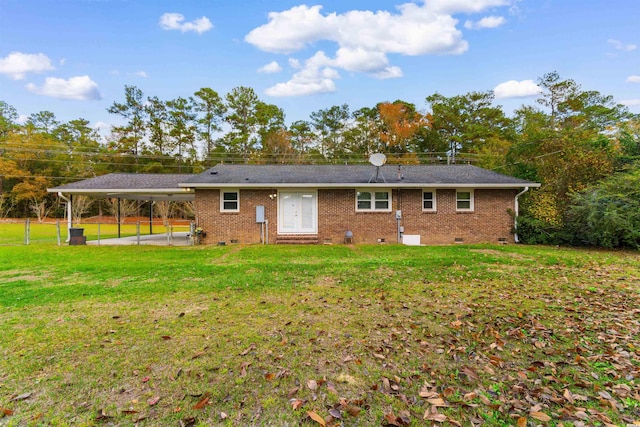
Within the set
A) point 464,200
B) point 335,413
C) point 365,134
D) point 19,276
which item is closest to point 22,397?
point 335,413

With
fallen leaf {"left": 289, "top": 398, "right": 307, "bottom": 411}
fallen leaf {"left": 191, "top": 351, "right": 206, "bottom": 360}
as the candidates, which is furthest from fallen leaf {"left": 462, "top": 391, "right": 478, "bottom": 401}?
fallen leaf {"left": 191, "top": 351, "right": 206, "bottom": 360}

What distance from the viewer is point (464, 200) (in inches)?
515

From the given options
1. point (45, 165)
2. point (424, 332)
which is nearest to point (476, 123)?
point (424, 332)

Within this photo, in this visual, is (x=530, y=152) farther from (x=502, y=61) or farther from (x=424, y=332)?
(x=424, y=332)

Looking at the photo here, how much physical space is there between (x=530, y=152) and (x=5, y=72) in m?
32.9

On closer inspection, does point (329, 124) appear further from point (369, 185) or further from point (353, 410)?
point (353, 410)

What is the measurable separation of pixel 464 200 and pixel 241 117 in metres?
30.0

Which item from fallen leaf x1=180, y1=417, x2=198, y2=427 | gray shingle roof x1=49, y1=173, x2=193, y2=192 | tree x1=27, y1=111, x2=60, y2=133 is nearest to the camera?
fallen leaf x1=180, y1=417, x2=198, y2=427

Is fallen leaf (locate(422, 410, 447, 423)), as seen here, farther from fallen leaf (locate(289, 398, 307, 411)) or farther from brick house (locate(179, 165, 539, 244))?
brick house (locate(179, 165, 539, 244))

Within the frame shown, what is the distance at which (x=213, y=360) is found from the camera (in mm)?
2980

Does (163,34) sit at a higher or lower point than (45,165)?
higher

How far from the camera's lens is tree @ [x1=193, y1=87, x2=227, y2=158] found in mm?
36188

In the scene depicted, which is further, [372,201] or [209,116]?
[209,116]

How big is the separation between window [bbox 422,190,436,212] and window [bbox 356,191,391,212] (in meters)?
1.55
